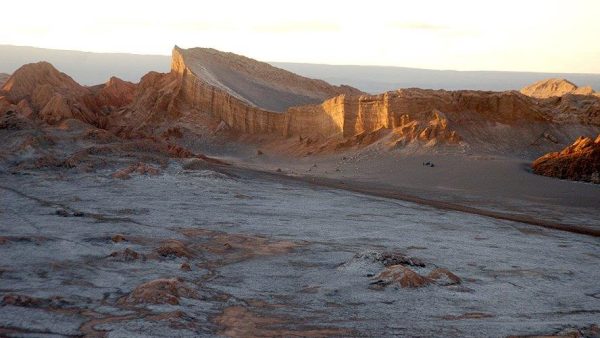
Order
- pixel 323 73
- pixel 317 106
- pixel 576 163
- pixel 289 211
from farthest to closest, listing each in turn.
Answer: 1. pixel 323 73
2. pixel 317 106
3. pixel 576 163
4. pixel 289 211

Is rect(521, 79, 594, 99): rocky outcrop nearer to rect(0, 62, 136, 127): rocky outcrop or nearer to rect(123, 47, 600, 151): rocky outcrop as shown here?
rect(123, 47, 600, 151): rocky outcrop

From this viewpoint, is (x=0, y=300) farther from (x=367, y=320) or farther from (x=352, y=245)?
(x=352, y=245)

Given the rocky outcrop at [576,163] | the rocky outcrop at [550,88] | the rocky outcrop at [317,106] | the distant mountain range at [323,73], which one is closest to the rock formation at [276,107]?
the rocky outcrop at [317,106]

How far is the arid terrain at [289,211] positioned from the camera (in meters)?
8.58

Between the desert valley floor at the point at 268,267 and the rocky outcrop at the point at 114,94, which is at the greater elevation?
the rocky outcrop at the point at 114,94

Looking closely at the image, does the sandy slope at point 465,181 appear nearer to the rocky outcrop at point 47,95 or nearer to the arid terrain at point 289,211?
the arid terrain at point 289,211

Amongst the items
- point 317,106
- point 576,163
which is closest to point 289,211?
point 576,163

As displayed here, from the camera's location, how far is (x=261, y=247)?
40.3ft

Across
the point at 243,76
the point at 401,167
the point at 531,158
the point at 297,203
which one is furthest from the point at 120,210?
the point at 243,76

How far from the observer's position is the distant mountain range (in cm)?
11131

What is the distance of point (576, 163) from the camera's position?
2180cm

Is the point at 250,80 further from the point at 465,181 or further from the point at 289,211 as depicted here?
the point at 289,211

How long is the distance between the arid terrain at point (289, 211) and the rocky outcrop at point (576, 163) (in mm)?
46

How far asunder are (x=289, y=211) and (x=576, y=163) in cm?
994
